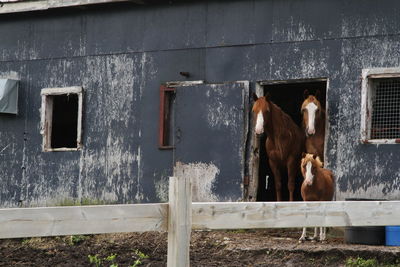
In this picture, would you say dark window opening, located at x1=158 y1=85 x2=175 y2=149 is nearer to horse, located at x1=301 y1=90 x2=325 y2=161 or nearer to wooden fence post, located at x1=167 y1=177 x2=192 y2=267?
horse, located at x1=301 y1=90 x2=325 y2=161

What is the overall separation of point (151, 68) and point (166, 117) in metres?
0.87

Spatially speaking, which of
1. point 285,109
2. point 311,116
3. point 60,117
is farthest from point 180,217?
point 60,117

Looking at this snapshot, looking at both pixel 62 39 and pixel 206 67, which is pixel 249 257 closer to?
pixel 206 67

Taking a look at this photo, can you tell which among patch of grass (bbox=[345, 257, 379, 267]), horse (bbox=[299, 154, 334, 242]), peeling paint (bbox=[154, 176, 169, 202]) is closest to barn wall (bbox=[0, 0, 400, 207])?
peeling paint (bbox=[154, 176, 169, 202])

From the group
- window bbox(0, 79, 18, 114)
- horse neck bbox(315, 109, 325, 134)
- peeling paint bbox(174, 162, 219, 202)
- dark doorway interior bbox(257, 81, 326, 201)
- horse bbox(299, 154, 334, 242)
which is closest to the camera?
horse bbox(299, 154, 334, 242)

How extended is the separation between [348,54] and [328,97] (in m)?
0.70

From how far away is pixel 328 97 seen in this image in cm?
1358

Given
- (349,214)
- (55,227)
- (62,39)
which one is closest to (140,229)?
(55,227)

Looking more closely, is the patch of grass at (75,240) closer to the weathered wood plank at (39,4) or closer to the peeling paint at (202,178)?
the peeling paint at (202,178)

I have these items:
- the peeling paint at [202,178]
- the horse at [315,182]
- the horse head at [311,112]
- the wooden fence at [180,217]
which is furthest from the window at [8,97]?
the wooden fence at [180,217]

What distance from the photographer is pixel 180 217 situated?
6.69 metres

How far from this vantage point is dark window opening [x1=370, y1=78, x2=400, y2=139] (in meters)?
13.2

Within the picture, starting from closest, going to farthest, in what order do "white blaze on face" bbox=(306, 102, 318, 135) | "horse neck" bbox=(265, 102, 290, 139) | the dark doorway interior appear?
"white blaze on face" bbox=(306, 102, 318, 135), "horse neck" bbox=(265, 102, 290, 139), the dark doorway interior

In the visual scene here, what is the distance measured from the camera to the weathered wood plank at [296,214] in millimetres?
6863
